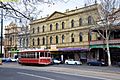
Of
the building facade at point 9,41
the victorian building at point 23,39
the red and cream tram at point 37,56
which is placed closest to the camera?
the red and cream tram at point 37,56

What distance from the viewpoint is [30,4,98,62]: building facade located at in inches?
2381

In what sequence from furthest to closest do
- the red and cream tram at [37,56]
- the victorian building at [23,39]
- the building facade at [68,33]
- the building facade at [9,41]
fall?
the building facade at [9,41] → the victorian building at [23,39] → the building facade at [68,33] → the red and cream tram at [37,56]

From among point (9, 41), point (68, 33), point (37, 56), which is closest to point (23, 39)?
point (9, 41)

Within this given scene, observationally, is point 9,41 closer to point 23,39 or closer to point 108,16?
point 23,39

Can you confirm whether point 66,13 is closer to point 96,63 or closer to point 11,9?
point 96,63

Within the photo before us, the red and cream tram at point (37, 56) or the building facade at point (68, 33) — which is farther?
the building facade at point (68, 33)

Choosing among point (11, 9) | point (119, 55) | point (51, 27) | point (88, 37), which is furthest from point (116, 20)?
point (11, 9)

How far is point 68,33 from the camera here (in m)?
66.6

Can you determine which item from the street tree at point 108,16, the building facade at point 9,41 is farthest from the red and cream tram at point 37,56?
the building facade at point 9,41

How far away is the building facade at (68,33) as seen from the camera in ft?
198

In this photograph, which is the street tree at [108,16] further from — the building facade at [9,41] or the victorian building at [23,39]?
the building facade at [9,41]

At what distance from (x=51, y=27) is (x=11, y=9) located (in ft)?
209

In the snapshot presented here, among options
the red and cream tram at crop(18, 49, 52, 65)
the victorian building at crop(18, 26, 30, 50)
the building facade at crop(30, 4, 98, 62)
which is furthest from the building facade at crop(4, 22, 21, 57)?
A: the red and cream tram at crop(18, 49, 52, 65)

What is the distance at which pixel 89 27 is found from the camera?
5859cm
